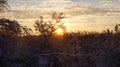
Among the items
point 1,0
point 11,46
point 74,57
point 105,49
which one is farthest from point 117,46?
point 1,0

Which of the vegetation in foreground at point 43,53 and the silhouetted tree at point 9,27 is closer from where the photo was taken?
the vegetation in foreground at point 43,53

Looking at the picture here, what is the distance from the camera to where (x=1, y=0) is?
2050cm

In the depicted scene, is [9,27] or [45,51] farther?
[9,27]

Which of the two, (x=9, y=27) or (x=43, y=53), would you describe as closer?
(x=43, y=53)

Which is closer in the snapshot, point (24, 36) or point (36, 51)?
point (36, 51)

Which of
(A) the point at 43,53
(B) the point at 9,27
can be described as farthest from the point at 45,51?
(B) the point at 9,27

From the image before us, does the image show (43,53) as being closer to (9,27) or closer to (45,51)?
(45,51)

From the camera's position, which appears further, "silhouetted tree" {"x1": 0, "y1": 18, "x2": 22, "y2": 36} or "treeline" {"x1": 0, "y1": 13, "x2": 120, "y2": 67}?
"silhouetted tree" {"x1": 0, "y1": 18, "x2": 22, "y2": 36}

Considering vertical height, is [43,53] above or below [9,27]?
below

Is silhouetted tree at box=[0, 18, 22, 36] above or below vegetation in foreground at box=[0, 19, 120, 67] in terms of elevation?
above

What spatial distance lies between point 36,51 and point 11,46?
3.48 feet

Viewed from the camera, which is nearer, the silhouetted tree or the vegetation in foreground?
the vegetation in foreground

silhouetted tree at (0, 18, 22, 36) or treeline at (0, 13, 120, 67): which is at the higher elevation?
silhouetted tree at (0, 18, 22, 36)

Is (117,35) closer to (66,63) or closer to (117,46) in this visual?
(117,46)
